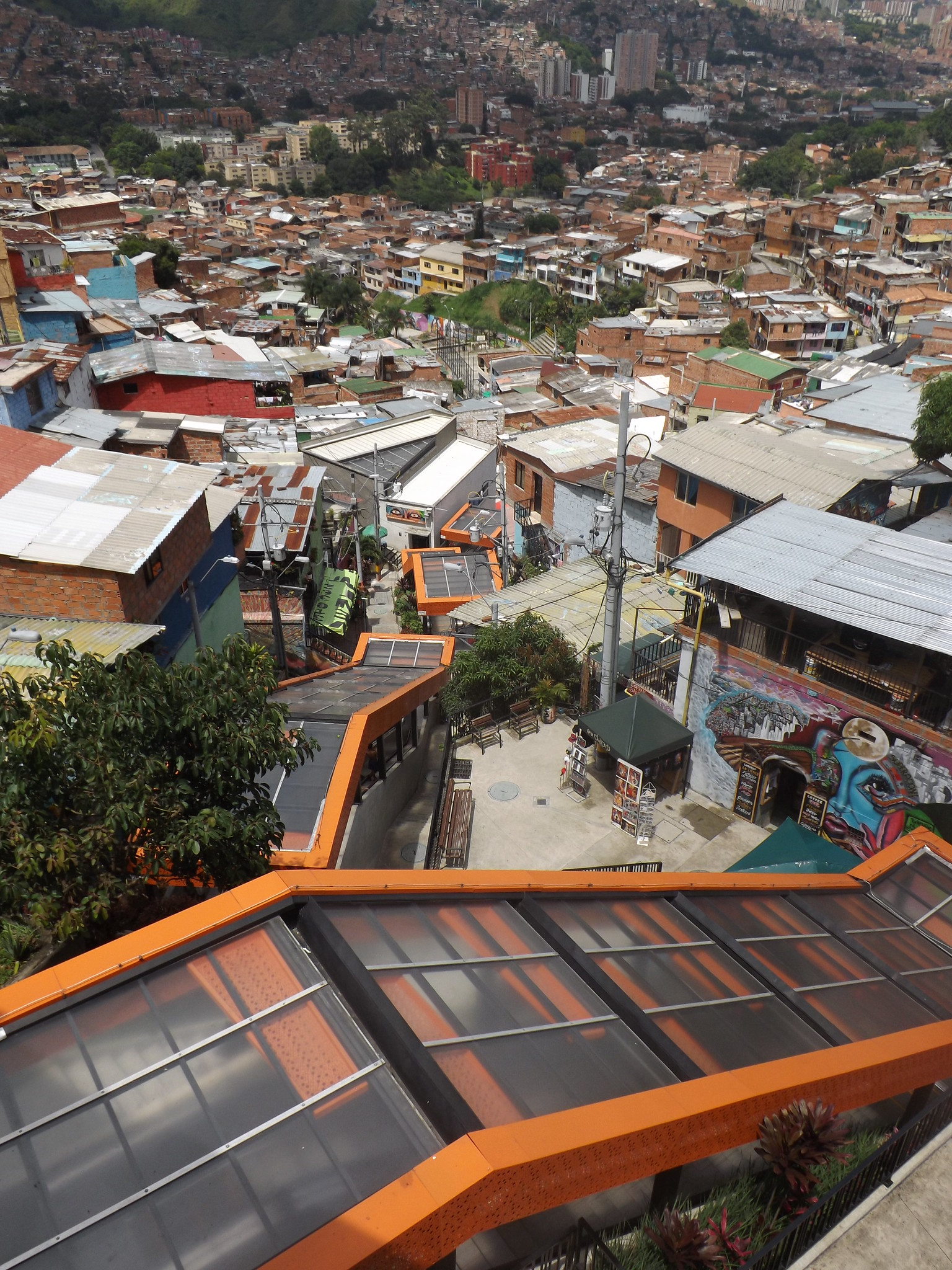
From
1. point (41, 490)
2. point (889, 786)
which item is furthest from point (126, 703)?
point (889, 786)

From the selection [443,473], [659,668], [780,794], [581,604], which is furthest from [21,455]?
[443,473]

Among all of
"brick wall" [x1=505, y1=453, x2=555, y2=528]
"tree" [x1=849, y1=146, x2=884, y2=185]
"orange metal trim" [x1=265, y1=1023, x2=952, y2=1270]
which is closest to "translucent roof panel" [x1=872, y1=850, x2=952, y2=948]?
"orange metal trim" [x1=265, y1=1023, x2=952, y2=1270]

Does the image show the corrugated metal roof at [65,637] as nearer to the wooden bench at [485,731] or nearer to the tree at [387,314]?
the wooden bench at [485,731]

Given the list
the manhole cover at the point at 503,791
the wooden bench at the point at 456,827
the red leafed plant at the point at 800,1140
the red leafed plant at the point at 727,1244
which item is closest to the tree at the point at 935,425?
the manhole cover at the point at 503,791

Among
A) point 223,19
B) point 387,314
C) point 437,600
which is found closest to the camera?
point 437,600

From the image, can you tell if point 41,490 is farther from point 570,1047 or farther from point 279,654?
point 570,1047

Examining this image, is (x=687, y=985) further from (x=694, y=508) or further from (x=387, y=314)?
(x=387, y=314)

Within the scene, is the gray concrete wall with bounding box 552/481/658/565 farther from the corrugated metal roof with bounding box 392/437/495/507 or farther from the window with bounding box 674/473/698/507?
the corrugated metal roof with bounding box 392/437/495/507

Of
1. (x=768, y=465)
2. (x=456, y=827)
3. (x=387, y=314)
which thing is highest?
(x=768, y=465)
